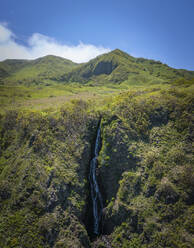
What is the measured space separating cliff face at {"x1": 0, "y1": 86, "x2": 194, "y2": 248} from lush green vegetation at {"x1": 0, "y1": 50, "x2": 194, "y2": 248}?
117mm

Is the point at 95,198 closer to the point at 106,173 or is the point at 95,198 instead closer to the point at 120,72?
the point at 106,173

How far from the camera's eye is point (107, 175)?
25.7 m

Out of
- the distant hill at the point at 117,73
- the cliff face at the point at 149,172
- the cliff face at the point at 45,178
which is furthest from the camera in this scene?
the distant hill at the point at 117,73

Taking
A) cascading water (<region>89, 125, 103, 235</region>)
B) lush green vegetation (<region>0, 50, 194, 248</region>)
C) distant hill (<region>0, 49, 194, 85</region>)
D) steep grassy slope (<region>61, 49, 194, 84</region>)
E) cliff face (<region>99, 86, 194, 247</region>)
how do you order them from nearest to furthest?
cliff face (<region>99, 86, 194, 247</region>) < lush green vegetation (<region>0, 50, 194, 248</region>) < cascading water (<region>89, 125, 103, 235</region>) < steep grassy slope (<region>61, 49, 194, 84</region>) < distant hill (<region>0, 49, 194, 85</region>)

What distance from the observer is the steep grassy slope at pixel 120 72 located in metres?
130

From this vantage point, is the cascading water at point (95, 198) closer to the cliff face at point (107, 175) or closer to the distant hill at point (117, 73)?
the cliff face at point (107, 175)

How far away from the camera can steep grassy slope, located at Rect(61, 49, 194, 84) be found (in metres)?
130

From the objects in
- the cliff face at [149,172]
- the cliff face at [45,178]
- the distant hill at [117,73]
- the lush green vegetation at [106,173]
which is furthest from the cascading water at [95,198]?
the distant hill at [117,73]

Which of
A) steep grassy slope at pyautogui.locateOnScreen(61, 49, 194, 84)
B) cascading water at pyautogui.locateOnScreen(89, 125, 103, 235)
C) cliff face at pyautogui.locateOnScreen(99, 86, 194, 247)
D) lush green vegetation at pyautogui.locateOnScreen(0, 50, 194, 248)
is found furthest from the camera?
steep grassy slope at pyautogui.locateOnScreen(61, 49, 194, 84)

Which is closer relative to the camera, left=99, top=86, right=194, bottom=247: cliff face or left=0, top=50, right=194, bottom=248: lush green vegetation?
left=99, top=86, right=194, bottom=247: cliff face

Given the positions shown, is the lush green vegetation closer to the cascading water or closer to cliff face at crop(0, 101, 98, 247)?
cliff face at crop(0, 101, 98, 247)

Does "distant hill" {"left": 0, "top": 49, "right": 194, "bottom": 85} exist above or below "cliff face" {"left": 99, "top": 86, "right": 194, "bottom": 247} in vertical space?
above

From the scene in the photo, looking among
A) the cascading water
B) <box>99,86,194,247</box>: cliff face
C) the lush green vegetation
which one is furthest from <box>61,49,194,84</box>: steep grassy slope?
the cascading water

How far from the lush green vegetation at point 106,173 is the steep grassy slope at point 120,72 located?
317ft
